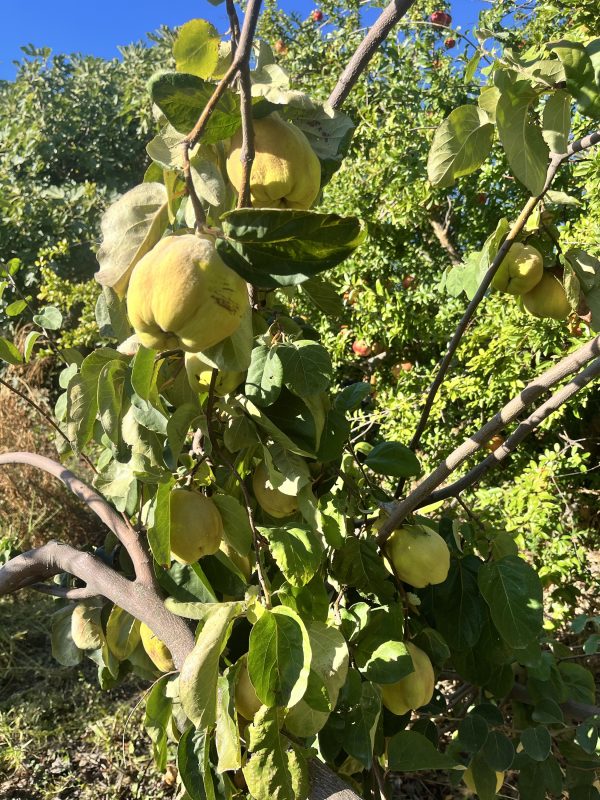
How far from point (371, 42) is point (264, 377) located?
37 centimetres

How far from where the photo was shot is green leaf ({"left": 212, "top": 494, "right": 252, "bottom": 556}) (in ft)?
2.23

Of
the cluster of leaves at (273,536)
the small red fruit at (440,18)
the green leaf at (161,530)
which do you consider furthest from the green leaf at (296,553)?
the small red fruit at (440,18)

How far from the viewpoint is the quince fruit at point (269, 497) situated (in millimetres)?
714

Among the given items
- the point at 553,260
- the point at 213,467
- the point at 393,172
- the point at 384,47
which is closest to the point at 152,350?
the point at 213,467

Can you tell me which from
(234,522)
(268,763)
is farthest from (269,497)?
(268,763)

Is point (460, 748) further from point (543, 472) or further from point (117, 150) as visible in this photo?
point (117, 150)

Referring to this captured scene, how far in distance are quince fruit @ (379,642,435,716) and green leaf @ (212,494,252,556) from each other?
0.32m

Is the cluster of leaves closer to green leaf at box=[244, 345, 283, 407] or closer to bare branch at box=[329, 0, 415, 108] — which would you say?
green leaf at box=[244, 345, 283, 407]

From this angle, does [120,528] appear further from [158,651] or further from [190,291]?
[190,291]

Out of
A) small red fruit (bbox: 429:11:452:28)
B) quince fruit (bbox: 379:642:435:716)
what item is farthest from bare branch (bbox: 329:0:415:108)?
small red fruit (bbox: 429:11:452:28)

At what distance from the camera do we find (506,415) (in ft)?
Result: 2.54

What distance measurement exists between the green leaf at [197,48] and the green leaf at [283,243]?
18 centimetres

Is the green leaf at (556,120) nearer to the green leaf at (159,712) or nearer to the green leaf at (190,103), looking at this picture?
the green leaf at (190,103)

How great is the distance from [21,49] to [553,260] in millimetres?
6230
